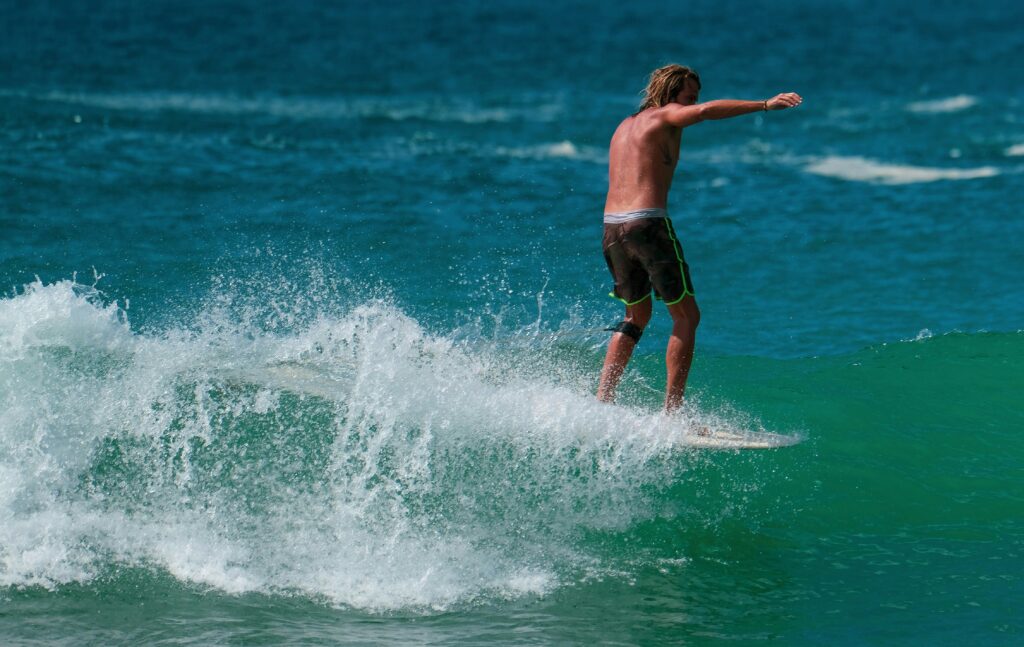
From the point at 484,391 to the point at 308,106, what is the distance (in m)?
15.3

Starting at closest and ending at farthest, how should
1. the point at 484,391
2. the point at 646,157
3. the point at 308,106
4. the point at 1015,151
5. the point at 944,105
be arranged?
1. the point at 646,157
2. the point at 484,391
3. the point at 1015,151
4. the point at 308,106
5. the point at 944,105

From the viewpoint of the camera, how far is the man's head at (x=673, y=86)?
22.1ft

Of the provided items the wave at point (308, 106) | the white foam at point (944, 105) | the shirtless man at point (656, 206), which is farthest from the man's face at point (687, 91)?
the white foam at point (944, 105)

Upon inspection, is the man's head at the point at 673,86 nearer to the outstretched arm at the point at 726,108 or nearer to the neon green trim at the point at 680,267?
the outstretched arm at the point at 726,108

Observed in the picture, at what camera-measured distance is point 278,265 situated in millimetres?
11586

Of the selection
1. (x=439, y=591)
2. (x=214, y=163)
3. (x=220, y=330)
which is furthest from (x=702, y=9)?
(x=439, y=591)

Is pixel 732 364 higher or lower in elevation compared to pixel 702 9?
lower

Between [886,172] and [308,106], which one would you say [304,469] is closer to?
[886,172]

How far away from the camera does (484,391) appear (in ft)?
22.9

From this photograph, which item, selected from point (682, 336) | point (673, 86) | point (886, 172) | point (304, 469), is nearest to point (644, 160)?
point (673, 86)

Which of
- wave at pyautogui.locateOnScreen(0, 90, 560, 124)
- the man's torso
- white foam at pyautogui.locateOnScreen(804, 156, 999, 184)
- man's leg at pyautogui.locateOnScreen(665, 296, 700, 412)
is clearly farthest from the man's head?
wave at pyautogui.locateOnScreen(0, 90, 560, 124)

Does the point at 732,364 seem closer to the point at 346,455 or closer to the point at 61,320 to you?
the point at 346,455

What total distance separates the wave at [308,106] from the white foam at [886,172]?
4905 millimetres

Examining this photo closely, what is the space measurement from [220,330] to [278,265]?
9.51 ft
